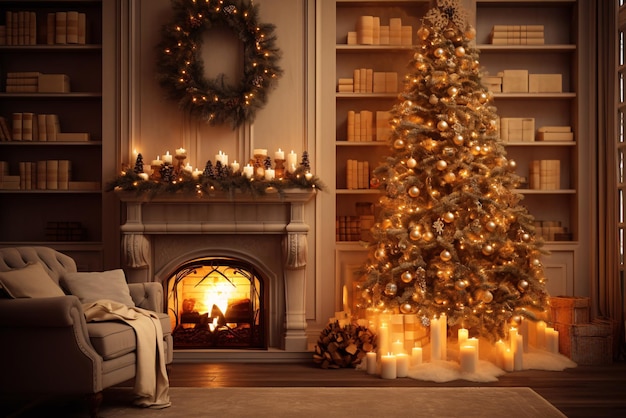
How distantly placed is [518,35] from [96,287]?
396 cm

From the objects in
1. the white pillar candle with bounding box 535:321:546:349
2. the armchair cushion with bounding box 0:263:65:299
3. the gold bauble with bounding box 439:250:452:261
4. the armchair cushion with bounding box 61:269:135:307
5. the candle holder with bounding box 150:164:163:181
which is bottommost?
the white pillar candle with bounding box 535:321:546:349

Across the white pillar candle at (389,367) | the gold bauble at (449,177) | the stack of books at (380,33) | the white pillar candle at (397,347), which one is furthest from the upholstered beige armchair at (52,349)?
the stack of books at (380,33)

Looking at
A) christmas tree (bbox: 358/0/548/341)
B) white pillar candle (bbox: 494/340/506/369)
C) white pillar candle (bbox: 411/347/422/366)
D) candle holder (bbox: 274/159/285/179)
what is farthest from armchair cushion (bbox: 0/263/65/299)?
white pillar candle (bbox: 494/340/506/369)

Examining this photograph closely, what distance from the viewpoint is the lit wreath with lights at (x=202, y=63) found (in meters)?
5.77

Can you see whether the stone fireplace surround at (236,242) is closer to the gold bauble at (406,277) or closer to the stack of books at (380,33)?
the gold bauble at (406,277)

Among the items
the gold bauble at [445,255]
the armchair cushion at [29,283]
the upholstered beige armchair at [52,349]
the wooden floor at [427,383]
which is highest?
the gold bauble at [445,255]

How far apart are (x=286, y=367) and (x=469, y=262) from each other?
152 cm

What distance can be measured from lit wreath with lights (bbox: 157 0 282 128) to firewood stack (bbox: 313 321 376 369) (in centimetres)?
188

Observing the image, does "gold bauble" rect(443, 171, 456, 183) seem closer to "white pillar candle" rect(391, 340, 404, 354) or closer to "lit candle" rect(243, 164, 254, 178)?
"white pillar candle" rect(391, 340, 404, 354)

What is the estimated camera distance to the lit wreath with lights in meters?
5.77

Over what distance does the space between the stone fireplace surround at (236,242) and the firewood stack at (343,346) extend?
1.13ft

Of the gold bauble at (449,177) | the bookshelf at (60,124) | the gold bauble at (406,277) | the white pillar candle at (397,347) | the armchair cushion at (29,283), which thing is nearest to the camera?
the armchair cushion at (29,283)

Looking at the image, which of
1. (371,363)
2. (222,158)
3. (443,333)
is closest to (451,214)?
(443,333)

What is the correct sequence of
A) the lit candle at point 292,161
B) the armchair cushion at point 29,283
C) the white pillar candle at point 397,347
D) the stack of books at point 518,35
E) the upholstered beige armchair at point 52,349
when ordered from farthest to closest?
the stack of books at point 518,35
the lit candle at point 292,161
the white pillar candle at point 397,347
the armchair cushion at point 29,283
the upholstered beige armchair at point 52,349
